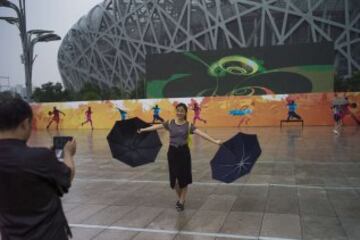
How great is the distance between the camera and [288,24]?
165 feet

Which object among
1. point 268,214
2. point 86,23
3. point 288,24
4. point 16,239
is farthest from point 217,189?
point 86,23

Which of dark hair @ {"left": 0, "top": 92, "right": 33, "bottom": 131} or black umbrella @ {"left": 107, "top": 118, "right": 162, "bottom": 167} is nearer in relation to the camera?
dark hair @ {"left": 0, "top": 92, "right": 33, "bottom": 131}

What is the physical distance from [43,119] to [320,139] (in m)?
19.5

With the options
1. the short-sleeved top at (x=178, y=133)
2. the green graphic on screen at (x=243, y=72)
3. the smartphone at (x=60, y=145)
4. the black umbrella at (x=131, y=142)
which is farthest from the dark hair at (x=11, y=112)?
the green graphic on screen at (x=243, y=72)

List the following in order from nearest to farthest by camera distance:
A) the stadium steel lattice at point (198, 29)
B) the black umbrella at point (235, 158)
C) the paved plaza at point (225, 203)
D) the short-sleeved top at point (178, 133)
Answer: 1. the paved plaza at point (225, 203)
2. the short-sleeved top at point (178, 133)
3. the black umbrella at point (235, 158)
4. the stadium steel lattice at point (198, 29)

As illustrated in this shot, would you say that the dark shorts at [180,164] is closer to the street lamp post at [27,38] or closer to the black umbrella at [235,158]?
the black umbrella at [235,158]

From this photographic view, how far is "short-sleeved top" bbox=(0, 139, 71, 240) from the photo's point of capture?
2385 millimetres

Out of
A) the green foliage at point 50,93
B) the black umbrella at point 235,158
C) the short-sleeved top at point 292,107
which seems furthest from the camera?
the green foliage at point 50,93

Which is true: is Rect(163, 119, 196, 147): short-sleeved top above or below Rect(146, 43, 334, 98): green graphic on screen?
below

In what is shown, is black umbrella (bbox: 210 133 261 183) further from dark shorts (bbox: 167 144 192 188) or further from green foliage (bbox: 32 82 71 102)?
green foliage (bbox: 32 82 71 102)

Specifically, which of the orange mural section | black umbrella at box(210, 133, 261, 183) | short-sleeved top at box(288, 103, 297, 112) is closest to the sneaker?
black umbrella at box(210, 133, 261, 183)

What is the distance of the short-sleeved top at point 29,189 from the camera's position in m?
2.38

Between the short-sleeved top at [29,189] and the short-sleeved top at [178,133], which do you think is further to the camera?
the short-sleeved top at [178,133]

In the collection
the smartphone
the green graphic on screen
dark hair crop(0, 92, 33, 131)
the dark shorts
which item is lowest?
the dark shorts
